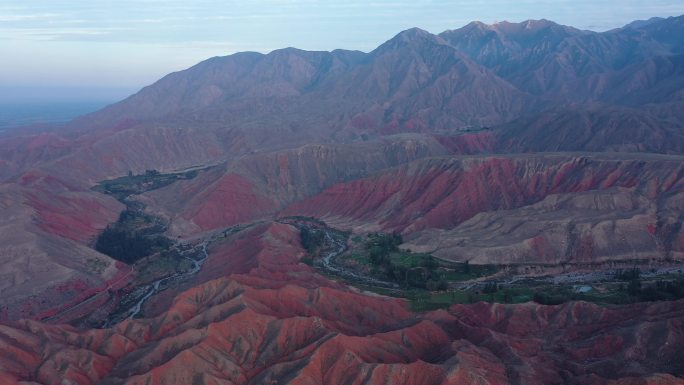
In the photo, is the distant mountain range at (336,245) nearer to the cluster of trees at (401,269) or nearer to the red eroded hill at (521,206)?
the red eroded hill at (521,206)

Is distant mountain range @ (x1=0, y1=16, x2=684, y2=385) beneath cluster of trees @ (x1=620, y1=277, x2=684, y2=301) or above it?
above

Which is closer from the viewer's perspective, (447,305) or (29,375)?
(29,375)

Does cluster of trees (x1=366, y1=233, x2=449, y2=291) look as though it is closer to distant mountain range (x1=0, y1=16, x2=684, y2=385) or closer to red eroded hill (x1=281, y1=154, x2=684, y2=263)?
distant mountain range (x1=0, y1=16, x2=684, y2=385)

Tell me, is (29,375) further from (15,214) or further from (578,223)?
(578,223)

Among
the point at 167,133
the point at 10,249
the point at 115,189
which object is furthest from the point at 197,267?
the point at 167,133

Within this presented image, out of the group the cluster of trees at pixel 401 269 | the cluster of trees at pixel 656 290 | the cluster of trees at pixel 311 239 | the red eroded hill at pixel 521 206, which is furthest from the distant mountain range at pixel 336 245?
the cluster of trees at pixel 656 290

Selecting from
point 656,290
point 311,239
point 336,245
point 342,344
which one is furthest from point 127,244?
point 656,290

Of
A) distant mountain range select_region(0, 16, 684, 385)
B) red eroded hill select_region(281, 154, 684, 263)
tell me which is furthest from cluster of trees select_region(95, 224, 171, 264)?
red eroded hill select_region(281, 154, 684, 263)

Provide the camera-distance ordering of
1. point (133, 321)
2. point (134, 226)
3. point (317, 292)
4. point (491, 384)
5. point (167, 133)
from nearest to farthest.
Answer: point (491, 384) < point (133, 321) < point (317, 292) < point (134, 226) < point (167, 133)

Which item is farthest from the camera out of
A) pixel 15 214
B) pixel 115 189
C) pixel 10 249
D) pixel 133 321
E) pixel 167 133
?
pixel 167 133
